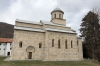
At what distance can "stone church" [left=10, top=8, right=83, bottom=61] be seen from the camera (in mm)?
18266

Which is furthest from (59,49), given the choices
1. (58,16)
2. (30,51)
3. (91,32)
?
(91,32)

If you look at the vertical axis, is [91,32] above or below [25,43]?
above

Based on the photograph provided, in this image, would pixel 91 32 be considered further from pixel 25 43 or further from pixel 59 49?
pixel 25 43

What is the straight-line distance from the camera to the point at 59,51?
20.3 metres

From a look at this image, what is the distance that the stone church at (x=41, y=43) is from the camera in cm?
1827

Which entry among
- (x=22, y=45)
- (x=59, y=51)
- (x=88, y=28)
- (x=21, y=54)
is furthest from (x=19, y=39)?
(x=88, y=28)

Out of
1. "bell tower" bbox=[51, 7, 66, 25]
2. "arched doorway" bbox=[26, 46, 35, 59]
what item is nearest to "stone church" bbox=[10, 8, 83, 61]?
"arched doorway" bbox=[26, 46, 35, 59]

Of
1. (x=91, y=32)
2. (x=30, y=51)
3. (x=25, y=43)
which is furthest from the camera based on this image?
(x=91, y=32)

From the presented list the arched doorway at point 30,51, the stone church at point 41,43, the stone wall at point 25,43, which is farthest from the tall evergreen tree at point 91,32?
the arched doorway at point 30,51

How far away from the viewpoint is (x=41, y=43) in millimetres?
20125

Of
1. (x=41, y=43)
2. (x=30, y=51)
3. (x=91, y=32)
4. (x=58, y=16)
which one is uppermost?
(x=58, y=16)

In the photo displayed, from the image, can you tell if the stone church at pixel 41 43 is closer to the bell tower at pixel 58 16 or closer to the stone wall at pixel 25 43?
the stone wall at pixel 25 43

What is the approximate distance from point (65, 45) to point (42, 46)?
18.1 feet

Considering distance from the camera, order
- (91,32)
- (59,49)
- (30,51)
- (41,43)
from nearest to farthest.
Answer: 1. (30,51)
2. (41,43)
3. (59,49)
4. (91,32)
